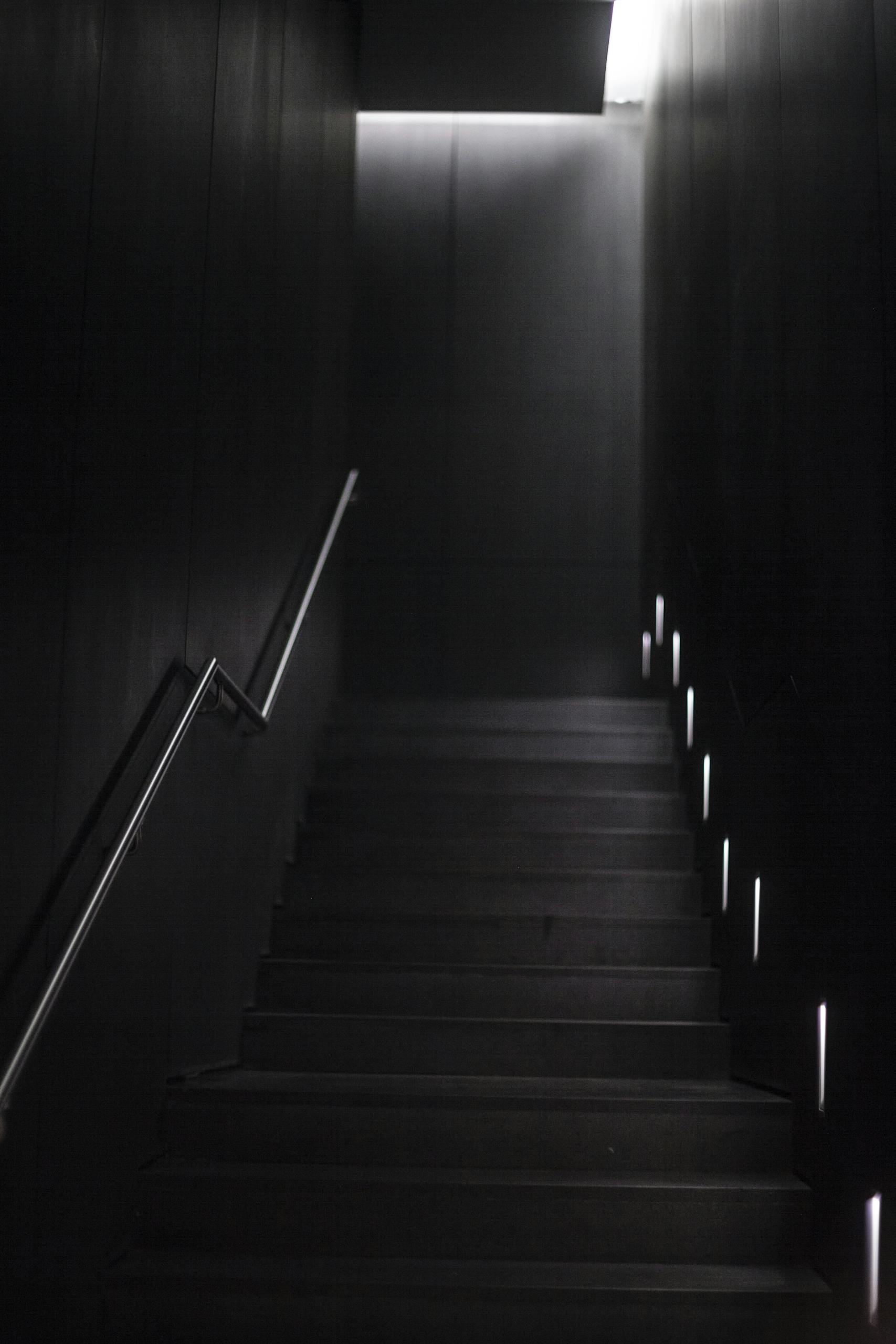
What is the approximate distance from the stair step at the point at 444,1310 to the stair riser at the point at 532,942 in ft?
4.34

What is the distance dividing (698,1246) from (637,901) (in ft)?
4.60

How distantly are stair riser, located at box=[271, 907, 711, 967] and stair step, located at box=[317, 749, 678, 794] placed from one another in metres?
0.85

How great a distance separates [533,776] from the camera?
461cm

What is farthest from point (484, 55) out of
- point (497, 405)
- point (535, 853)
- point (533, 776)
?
point (535, 853)

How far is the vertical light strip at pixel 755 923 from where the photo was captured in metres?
3.16

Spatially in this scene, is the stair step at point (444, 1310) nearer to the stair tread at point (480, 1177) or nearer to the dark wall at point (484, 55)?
the stair tread at point (480, 1177)

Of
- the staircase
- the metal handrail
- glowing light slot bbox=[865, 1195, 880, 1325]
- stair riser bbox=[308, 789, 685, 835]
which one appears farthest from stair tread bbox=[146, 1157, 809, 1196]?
stair riser bbox=[308, 789, 685, 835]

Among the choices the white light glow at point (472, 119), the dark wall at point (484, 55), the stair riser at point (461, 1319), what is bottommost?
the stair riser at point (461, 1319)

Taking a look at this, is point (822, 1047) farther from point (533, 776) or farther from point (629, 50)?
point (629, 50)

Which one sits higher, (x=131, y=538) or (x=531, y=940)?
(x=131, y=538)

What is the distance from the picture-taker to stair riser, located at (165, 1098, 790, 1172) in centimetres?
282

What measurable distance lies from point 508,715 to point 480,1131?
269 centimetres

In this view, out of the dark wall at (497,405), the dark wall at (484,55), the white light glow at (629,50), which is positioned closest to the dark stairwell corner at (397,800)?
the dark wall at (484,55)

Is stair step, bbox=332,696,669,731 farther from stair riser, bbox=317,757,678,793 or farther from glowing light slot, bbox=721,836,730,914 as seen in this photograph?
glowing light slot, bbox=721,836,730,914
